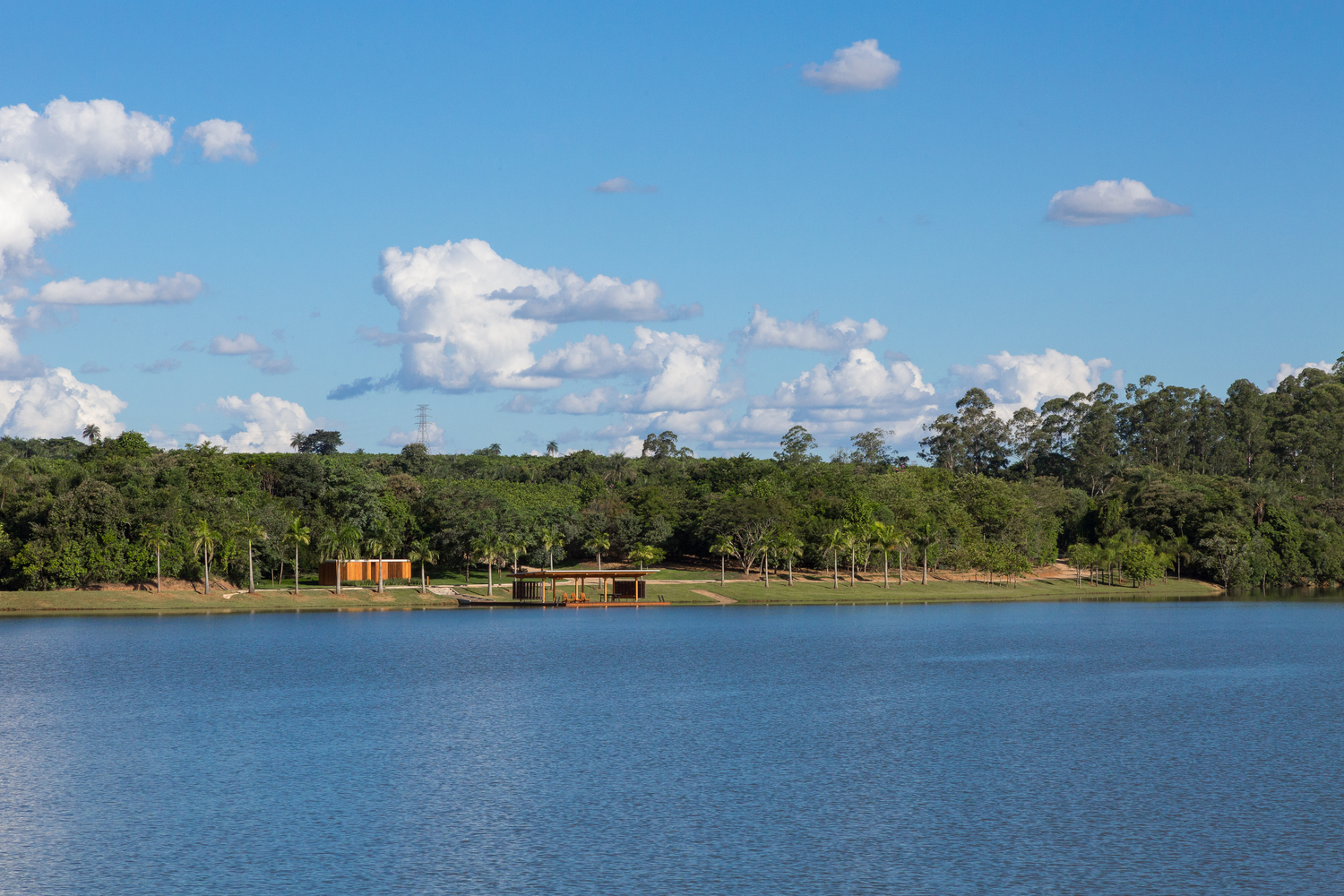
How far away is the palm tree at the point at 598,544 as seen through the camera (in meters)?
159

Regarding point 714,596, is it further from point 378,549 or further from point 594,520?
point 378,549

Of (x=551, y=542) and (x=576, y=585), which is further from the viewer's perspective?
(x=551, y=542)

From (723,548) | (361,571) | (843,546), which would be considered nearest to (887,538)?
(843,546)

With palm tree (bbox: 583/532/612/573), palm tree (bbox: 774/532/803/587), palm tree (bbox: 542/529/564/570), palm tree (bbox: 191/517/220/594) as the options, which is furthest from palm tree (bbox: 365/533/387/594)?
palm tree (bbox: 774/532/803/587)

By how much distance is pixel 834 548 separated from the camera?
15562 cm

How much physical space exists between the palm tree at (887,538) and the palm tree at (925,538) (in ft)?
7.34

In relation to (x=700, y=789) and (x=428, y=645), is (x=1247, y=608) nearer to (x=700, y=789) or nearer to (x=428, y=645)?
(x=428, y=645)

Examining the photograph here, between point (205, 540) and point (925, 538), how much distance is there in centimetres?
9188

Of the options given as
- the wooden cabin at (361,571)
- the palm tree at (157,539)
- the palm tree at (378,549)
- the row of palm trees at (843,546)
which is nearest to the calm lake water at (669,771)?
the palm tree at (157,539)

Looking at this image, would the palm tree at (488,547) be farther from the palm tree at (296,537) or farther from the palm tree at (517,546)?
the palm tree at (296,537)

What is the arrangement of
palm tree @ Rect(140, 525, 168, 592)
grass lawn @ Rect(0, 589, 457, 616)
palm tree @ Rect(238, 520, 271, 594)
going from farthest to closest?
palm tree @ Rect(238, 520, 271, 594), palm tree @ Rect(140, 525, 168, 592), grass lawn @ Rect(0, 589, 457, 616)

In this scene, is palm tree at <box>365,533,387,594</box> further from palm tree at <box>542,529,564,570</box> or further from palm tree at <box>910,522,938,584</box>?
palm tree at <box>910,522,938,584</box>

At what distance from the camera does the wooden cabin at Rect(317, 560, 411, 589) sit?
5664 inches

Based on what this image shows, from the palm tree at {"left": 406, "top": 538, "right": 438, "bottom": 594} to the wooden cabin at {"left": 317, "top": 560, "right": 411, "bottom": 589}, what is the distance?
5.80ft
